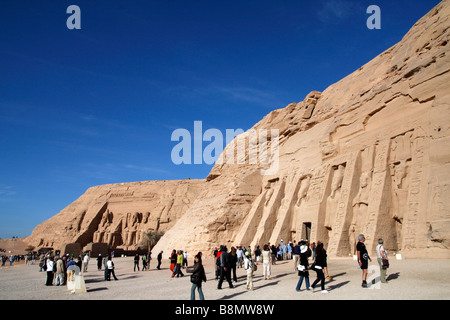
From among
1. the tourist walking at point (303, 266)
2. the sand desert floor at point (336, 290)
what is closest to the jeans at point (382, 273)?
the sand desert floor at point (336, 290)

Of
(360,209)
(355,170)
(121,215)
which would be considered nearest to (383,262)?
(360,209)

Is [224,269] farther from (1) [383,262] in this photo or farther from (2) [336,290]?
(1) [383,262]

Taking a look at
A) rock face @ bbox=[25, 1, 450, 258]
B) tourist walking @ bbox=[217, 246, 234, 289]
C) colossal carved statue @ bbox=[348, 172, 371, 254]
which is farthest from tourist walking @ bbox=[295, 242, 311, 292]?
colossal carved statue @ bbox=[348, 172, 371, 254]

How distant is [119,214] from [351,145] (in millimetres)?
45419

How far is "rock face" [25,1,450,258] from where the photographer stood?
1269 cm

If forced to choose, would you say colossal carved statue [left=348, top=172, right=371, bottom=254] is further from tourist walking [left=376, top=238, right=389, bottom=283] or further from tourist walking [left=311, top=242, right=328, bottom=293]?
tourist walking [left=311, top=242, right=328, bottom=293]

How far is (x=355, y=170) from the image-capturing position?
54.7 feet

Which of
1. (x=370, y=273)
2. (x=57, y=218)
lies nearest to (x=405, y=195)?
(x=370, y=273)

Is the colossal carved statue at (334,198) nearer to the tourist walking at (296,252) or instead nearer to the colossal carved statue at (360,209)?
the colossal carved statue at (360,209)

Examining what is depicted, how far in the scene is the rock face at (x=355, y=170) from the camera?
12.7 m

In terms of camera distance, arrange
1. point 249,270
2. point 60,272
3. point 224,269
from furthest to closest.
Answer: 1. point 60,272
2. point 224,269
3. point 249,270

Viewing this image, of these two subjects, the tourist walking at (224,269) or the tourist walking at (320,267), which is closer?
the tourist walking at (320,267)

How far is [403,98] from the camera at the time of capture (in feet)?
51.0
